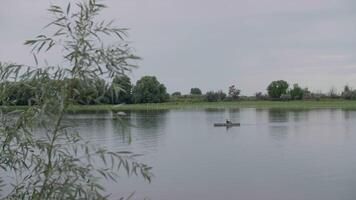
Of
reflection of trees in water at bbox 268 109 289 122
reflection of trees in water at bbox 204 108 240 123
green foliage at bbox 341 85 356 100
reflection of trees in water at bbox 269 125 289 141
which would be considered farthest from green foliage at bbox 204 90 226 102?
reflection of trees in water at bbox 269 125 289 141

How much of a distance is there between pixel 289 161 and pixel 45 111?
23827mm

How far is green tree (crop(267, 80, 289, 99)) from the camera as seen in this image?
112 meters

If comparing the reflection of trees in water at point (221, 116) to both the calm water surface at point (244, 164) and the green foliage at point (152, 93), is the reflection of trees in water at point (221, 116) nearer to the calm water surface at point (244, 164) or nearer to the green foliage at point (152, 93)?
the calm water surface at point (244, 164)

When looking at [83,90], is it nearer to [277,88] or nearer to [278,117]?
[278,117]

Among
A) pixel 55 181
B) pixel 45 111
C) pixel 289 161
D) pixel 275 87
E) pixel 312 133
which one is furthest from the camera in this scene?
pixel 275 87

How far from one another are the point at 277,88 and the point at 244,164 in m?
88.5

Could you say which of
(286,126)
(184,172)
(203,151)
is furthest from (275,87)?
(184,172)

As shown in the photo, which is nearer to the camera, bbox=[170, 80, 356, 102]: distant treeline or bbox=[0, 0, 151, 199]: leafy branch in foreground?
bbox=[0, 0, 151, 199]: leafy branch in foreground

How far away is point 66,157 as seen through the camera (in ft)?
12.1

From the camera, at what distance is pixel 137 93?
244ft

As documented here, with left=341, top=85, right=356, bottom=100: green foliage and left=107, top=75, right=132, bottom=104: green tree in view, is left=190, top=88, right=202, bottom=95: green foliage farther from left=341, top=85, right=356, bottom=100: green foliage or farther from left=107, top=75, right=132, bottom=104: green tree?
left=107, top=75, right=132, bottom=104: green tree

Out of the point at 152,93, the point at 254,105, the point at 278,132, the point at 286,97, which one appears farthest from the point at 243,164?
the point at 286,97

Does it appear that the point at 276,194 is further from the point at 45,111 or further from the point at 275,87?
the point at 275,87

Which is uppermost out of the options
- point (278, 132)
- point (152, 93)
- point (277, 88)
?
point (277, 88)
